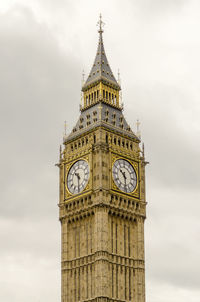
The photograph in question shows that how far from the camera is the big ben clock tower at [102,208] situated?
108188 mm

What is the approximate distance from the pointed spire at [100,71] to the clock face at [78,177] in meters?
12.3

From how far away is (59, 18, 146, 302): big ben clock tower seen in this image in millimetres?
108188

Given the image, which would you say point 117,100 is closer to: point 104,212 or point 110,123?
point 110,123

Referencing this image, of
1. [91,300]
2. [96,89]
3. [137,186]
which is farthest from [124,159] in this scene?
[91,300]

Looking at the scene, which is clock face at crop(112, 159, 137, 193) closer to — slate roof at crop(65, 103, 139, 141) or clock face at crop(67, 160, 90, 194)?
clock face at crop(67, 160, 90, 194)

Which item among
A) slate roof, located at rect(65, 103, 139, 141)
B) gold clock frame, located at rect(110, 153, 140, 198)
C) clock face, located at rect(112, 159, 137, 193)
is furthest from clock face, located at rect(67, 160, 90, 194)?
slate roof, located at rect(65, 103, 139, 141)

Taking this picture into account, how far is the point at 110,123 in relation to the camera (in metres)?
116

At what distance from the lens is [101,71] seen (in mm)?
119750

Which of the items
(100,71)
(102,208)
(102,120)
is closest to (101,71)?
(100,71)

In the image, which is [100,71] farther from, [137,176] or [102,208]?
[102,208]

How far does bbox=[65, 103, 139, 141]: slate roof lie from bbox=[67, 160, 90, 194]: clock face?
455 centimetres

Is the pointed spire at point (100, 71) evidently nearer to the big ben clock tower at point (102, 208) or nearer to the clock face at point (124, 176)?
the big ben clock tower at point (102, 208)

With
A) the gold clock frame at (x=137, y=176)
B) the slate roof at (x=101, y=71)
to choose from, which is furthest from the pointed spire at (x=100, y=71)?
the gold clock frame at (x=137, y=176)

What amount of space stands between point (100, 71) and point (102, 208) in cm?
2094
